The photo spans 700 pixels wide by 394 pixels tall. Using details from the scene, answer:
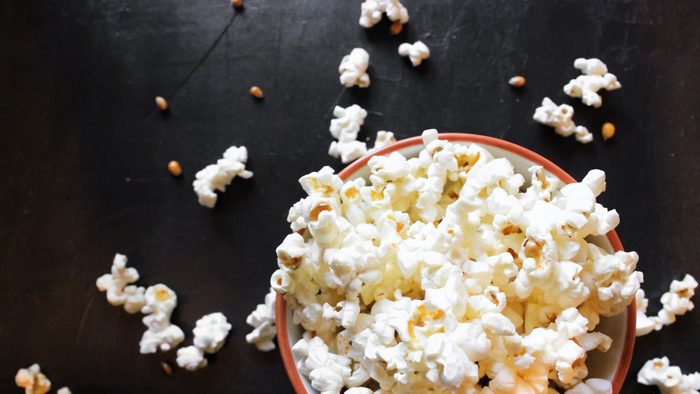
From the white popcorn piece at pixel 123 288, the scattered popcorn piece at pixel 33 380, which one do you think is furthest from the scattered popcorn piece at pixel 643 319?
the scattered popcorn piece at pixel 33 380

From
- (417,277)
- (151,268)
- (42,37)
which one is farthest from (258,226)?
(42,37)

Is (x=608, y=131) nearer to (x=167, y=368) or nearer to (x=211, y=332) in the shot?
(x=211, y=332)

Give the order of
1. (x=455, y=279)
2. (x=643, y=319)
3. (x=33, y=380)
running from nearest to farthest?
(x=455, y=279)
(x=643, y=319)
(x=33, y=380)

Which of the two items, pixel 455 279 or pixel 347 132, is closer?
pixel 455 279

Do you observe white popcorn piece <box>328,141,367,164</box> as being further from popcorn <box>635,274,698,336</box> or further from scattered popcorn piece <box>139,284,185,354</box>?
popcorn <box>635,274,698,336</box>

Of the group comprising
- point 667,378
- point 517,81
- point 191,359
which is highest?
point 517,81

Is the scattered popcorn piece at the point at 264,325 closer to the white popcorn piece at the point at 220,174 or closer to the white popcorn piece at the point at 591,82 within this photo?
the white popcorn piece at the point at 220,174

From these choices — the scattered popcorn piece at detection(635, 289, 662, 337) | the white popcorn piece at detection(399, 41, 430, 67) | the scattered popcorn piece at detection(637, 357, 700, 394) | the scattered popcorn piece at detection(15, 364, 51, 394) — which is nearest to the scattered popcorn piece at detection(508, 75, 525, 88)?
the white popcorn piece at detection(399, 41, 430, 67)

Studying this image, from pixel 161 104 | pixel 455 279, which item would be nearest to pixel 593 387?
pixel 455 279
